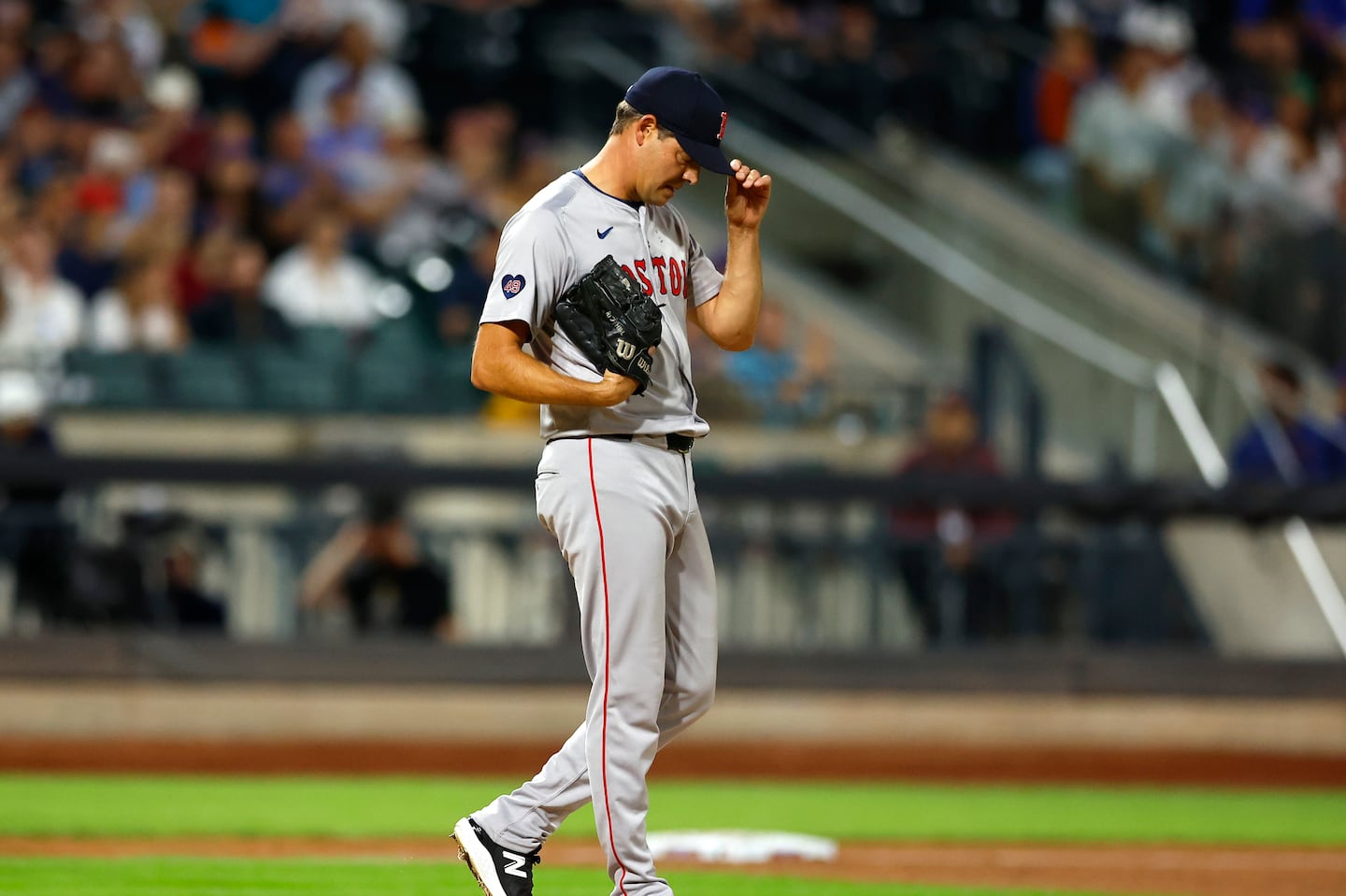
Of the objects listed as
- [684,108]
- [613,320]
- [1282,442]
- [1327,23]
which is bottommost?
[613,320]

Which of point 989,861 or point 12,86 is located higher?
point 12,86

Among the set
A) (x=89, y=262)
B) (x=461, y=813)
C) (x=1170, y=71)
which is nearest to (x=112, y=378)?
(x=89, y=262)

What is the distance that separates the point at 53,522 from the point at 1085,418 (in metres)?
5.97

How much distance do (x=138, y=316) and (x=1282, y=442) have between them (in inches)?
266

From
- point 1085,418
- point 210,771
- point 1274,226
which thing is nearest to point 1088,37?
point 1274,226

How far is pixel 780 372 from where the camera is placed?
38.5ft

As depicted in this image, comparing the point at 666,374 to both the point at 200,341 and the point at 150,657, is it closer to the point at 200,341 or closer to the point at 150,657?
the point at 150,657

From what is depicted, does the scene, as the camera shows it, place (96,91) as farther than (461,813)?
Yes

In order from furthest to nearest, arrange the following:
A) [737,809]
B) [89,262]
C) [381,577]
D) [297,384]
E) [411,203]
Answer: [411,203] < [89,262] < [297,384] < [381,577] < [737,809]

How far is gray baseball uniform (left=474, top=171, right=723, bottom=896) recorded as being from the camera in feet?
14.5

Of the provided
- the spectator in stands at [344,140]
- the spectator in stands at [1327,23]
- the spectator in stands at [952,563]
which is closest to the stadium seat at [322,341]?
the spectator in stands at [344,140]

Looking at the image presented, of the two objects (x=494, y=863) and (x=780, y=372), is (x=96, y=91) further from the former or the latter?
(x=494, y=863)

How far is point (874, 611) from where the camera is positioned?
418 inches

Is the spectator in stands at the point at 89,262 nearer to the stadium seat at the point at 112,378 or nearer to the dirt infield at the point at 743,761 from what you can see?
the stadium seat at the point at 112,378
